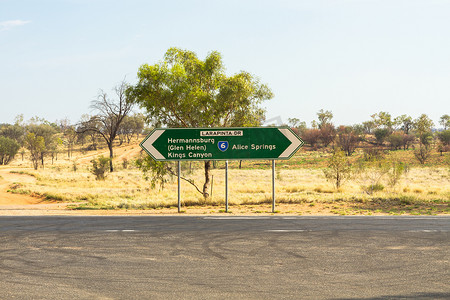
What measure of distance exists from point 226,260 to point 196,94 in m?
13.1

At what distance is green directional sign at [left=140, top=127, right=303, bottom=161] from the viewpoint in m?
16.5

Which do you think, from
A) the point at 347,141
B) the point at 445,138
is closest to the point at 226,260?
the point at 347,141

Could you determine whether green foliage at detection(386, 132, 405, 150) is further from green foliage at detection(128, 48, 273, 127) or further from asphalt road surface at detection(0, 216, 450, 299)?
asphalt road surface at detection(0, 216, 450, 299)

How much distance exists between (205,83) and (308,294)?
1587 centimetres

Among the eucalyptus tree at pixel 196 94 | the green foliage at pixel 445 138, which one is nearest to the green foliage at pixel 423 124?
the green foliage at pixel 445 138

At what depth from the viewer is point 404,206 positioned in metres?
19.1

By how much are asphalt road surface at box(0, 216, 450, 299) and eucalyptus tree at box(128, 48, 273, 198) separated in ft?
29.1

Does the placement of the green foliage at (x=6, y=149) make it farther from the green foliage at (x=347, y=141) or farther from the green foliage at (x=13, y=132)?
the green foliage at (x=347, y=141)

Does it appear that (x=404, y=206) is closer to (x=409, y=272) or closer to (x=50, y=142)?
(x=409, y=272)

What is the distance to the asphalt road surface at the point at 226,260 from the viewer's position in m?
6.32

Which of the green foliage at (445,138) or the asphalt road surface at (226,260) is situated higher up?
the green foliage at (445,138)

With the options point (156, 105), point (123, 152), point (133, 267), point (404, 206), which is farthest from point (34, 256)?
point (123, 152)

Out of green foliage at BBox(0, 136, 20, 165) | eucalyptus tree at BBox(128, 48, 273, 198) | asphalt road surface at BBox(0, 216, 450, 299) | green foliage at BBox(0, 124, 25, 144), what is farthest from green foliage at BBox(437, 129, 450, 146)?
green foliage at BBox(0, 124, 25, 144)

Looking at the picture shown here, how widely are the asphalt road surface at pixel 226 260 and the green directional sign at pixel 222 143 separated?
4486 millimetres
